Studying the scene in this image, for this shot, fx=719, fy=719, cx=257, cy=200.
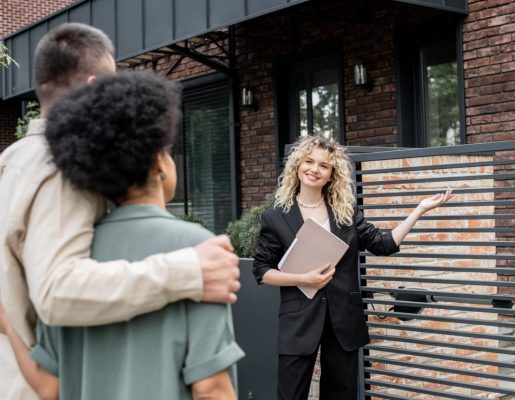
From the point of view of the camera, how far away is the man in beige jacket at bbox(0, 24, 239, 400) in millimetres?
1647

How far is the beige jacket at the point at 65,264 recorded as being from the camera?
5.40 ft

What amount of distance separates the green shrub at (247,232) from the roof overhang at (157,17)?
8.70 ft

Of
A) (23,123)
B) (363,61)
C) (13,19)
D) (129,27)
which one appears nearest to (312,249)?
(363,61)

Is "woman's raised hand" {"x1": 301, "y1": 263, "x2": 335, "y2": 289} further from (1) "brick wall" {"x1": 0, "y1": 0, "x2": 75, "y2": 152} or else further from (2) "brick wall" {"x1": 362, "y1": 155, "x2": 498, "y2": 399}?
(1) "brick wall" {"x1": 0, "y1": 0, "x2": 75, "y2": 152}

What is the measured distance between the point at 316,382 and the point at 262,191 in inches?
249

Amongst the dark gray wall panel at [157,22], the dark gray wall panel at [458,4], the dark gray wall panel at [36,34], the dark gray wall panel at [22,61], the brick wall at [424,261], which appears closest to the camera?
the brick wall at [424,261]

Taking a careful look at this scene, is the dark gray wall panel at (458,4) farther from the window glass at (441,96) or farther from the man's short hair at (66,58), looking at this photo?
the man's short hair at (66,58)

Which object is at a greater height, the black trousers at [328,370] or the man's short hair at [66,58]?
the man's short hair at [66,58]

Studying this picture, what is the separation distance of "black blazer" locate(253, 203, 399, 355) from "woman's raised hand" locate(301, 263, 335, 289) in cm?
6

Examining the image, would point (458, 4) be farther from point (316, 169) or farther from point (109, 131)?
point (109, 131)

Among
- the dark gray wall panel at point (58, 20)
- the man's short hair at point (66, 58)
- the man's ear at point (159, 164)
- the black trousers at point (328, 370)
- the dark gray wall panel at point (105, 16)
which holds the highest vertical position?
the dark gray wall panel at point (58, 20)

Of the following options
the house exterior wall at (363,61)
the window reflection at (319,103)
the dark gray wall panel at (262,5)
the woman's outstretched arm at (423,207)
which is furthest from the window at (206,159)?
the woman's outstretched arm at (423,207)

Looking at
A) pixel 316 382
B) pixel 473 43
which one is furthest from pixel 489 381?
pixel 473 43

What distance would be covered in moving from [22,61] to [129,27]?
13.1 feet
